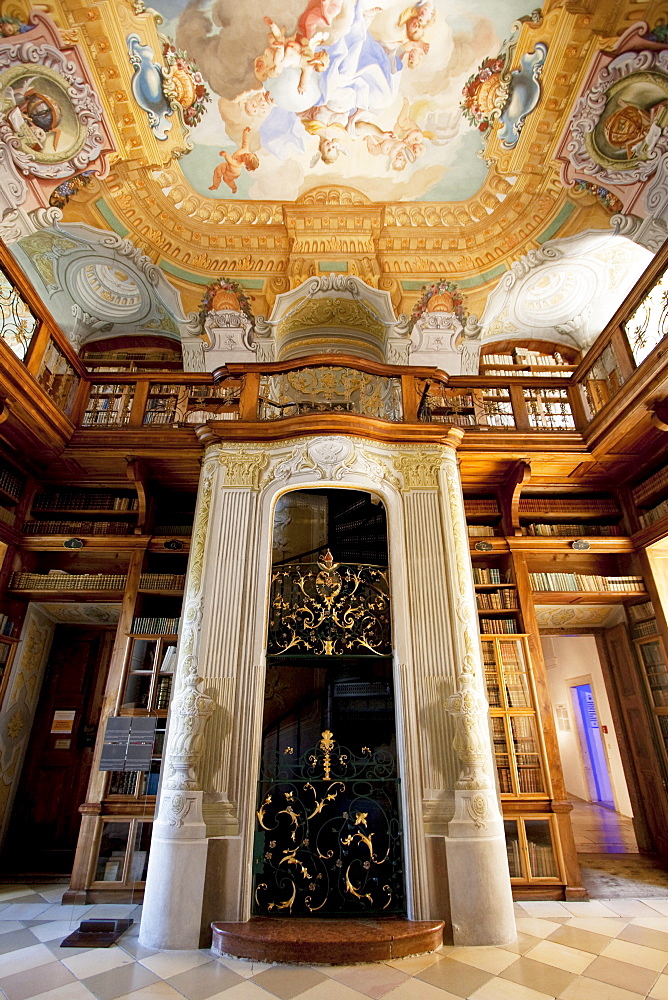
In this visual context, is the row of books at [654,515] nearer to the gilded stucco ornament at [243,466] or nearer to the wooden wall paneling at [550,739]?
the wooden wall paneling at [550,739]

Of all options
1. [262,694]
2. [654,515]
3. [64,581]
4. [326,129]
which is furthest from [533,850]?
[326,129]

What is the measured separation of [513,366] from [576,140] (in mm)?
2542

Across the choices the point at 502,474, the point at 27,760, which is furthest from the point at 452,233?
the point at 27,760

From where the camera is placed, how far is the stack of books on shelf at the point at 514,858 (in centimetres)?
437

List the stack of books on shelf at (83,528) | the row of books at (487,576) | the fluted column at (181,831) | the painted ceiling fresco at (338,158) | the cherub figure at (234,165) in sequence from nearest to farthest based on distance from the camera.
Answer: the fluted column at (181,831) → the painted ceiling fresco at (338,158) → the row of books at (487,576) → the stack of books on shelf at (83,528) → the cherub figure at (234,165)

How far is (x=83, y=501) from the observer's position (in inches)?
231

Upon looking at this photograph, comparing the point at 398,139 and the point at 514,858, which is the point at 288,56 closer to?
the point at 398,139

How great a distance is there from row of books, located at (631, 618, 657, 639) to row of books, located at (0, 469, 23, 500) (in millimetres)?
6766

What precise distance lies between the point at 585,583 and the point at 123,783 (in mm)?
4916

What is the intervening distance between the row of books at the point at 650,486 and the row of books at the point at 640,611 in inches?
43.7

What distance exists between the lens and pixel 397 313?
7211 mm

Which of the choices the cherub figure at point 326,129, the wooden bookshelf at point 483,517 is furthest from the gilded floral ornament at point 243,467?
the cherub figure at point 326,129

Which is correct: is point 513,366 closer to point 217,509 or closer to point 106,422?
point 217,509

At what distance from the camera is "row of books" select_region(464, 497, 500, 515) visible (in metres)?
5.78
